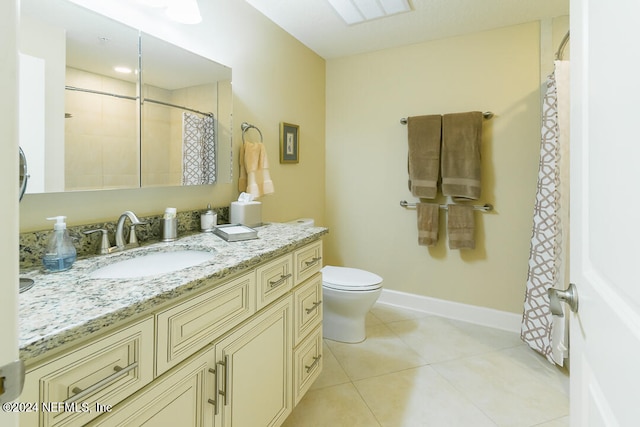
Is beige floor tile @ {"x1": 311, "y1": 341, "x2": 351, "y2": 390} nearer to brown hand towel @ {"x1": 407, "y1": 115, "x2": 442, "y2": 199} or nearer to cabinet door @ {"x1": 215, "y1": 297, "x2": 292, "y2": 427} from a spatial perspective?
cabinet door @ {"x1": 215, "y1": 297, "x2": 292, "y2": 427}

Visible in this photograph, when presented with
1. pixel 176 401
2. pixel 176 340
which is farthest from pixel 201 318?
pixel 176 401

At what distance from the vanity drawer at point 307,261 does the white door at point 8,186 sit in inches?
40.6

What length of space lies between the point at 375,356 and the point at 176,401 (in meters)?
1.45

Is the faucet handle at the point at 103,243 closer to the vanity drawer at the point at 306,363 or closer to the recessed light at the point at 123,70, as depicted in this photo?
the recessed light at the point at 123,70

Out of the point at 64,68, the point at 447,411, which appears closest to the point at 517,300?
the point at 447,411

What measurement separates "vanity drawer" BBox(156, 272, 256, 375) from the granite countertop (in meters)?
0.05

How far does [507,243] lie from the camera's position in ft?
7.61

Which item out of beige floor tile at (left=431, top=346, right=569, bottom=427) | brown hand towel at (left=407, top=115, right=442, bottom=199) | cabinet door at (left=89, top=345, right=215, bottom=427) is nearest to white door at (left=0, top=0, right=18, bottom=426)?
cabinet door at (left=89, top=345, right=215, bottom=427)

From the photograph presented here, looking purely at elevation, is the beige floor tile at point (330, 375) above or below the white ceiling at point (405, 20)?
below

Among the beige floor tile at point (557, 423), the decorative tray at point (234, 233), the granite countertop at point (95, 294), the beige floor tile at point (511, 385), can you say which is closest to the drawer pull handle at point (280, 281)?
the granite countertop at point (95, 294)

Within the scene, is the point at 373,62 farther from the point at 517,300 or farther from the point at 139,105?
the point at 517,300

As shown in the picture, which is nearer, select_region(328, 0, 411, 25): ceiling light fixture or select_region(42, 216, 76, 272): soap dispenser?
select_region(42, 216, 76, 272): soap dispenser

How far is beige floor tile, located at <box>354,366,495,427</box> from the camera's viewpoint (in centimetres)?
146

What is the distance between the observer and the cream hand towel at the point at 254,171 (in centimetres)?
187
